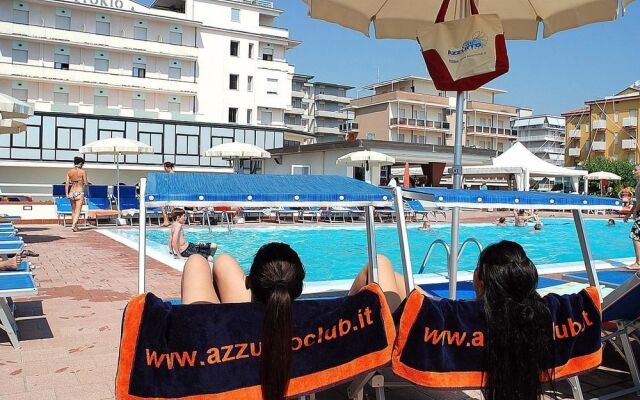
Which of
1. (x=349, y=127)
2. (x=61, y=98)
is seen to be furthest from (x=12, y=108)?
(x=349, y=127)

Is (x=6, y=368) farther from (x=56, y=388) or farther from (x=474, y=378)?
(x=474, y=378)

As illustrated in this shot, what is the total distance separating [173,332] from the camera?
2.27m

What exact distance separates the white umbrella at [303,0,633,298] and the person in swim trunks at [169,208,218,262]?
4626 mm

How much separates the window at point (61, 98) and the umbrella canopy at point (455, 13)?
39.6 metres

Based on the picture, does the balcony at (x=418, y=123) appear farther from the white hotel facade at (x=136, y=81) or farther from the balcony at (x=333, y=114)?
the balcony at (x=333, y=114)

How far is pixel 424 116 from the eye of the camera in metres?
65.1

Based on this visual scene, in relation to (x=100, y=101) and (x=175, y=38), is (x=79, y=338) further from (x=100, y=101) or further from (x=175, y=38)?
(x=175, y=38)

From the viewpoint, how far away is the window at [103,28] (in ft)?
136

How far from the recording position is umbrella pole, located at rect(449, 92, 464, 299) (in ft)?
13.4

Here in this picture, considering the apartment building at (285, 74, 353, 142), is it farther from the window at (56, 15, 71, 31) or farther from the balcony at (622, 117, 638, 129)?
the window at (56, 15, 71, 31)

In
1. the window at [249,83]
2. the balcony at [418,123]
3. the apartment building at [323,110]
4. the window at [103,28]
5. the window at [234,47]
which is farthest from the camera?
the apartment building at [323,110]

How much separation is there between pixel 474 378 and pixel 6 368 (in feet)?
10.5

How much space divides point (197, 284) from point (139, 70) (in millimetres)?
43090

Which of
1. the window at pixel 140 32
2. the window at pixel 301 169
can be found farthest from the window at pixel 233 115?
the window at pixel 301 169
